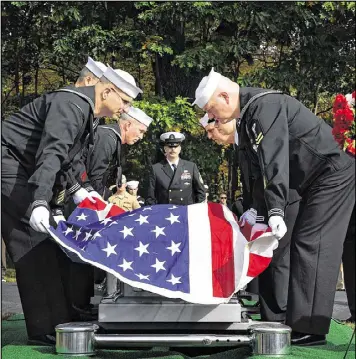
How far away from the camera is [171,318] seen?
14.1 feet

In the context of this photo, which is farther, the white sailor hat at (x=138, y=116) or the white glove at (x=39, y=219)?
the white sailor hat at (x=138, y=116)

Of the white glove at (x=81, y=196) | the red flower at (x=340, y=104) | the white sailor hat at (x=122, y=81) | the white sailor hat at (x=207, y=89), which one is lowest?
the white glove at (x=81, y=196)

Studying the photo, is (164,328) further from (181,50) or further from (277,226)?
(181,50)

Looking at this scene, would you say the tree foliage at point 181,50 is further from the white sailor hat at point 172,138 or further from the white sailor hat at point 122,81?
the white sailor hat at point 122,81

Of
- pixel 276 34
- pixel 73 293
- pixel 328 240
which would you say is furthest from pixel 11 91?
pixel 328 240

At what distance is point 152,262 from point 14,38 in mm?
6212

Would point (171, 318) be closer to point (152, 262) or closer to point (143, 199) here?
point (152, 262)

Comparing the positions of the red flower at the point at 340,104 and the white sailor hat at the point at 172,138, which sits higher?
the white sailor hat at the point at 172,138

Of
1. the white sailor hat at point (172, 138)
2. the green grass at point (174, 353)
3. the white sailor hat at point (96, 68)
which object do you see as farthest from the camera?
the white sailor hat at point (172, 138)

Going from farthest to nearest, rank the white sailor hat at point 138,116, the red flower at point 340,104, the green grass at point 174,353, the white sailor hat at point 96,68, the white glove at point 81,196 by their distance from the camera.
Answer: the white sailor hat at point 138,116
the white sailor hat at point 96,68
the white glove at point 81,196
the green grass at point 174,353
the red flower at point 340,104

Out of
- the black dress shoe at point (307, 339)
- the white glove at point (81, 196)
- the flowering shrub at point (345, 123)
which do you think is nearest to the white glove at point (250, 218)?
the black dress shoe at point (307, 339)

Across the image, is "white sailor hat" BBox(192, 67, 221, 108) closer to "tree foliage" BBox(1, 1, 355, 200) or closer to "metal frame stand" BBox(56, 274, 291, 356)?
"metal frame stand" BBox(56, 274, 291, 356)

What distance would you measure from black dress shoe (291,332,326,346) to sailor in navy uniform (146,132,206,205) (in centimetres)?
433

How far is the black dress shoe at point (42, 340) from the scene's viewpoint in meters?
4.55
